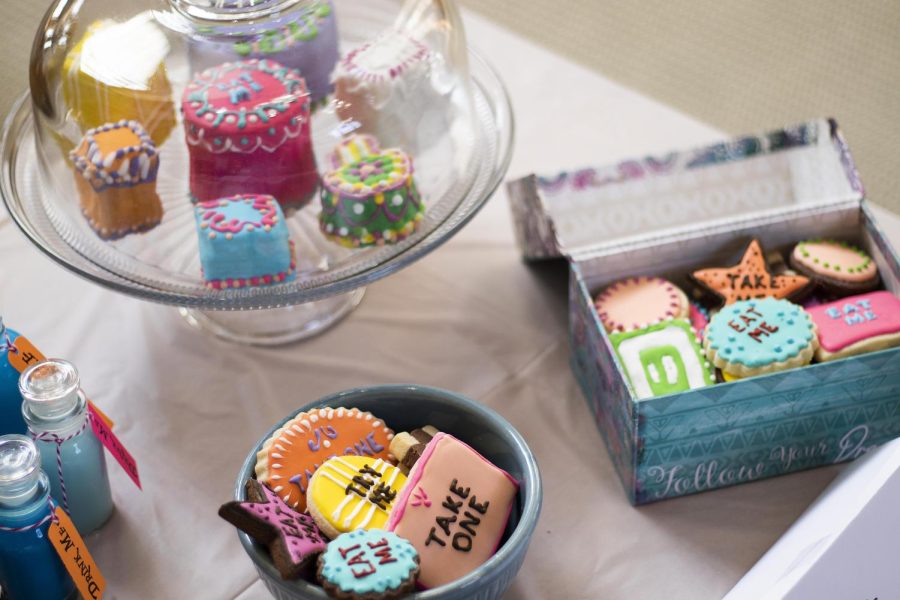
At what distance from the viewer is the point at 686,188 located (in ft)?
4.09

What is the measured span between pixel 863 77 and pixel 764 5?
265 mm

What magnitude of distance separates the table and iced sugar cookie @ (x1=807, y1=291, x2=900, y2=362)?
13cm

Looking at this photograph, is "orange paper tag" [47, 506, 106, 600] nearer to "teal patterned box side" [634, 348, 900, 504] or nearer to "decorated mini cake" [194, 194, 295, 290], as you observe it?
"decorated mini cake" [194, 194, 295, 290]

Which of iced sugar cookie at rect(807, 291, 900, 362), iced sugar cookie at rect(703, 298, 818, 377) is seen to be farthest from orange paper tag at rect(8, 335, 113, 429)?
iced sugar cookie at rect(807, 291, 900, 362)

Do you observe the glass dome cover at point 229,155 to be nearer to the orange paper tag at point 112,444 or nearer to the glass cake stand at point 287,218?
the glass cake stand at point 287,218

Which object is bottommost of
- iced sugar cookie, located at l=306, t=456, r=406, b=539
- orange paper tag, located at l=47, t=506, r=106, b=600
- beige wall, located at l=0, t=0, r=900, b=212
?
beige wall, located at l=0, t=0, r=900, b=212

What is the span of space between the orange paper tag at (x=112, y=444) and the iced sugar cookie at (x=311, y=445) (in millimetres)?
158

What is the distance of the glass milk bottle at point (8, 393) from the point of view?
3.15ft

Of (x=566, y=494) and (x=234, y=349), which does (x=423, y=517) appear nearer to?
(x=566, y=494)

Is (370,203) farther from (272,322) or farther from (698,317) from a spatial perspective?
(698,317)

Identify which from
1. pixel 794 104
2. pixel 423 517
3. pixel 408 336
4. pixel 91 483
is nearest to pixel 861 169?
pixel 794 104

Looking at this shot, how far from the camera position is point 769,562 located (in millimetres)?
918

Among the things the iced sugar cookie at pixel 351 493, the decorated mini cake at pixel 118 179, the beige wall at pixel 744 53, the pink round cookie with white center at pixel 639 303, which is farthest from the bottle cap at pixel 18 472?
the beige wall at pixel 744 53

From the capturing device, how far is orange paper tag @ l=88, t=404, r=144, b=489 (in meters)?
0.96
